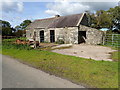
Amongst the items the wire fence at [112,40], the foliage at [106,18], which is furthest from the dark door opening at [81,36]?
the foliage at [106,18]

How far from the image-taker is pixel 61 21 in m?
19.9

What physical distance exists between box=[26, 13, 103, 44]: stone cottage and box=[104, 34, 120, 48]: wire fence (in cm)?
83

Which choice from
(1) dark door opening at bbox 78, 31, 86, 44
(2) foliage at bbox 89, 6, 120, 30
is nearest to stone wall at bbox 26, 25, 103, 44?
(1) dark door opening at bbox 78, 31, 86, 44

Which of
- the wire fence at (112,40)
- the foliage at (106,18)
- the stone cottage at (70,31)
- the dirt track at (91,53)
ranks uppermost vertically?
the foliage at (106,18)

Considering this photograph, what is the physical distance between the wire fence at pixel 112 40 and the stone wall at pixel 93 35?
82 cm

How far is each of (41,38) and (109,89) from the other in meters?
19.6

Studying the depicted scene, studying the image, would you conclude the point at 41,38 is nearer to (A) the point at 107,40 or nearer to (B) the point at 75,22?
(B) the point at 75,22

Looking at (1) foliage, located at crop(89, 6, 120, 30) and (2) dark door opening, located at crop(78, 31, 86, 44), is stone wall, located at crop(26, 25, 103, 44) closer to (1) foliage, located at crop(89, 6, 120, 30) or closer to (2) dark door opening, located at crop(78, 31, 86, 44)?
(2) dark door opening, located at crop(78, 31, 86, 44)

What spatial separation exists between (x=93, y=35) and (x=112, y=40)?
113 inches

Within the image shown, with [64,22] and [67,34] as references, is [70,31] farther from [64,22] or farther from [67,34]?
[64,22]

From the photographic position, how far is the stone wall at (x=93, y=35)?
624 inches

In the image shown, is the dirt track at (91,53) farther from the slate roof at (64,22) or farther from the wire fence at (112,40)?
the slate roof at (64,22)

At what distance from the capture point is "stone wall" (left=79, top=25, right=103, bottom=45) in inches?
624

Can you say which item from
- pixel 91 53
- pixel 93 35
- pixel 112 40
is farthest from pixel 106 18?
pixel 91 53
